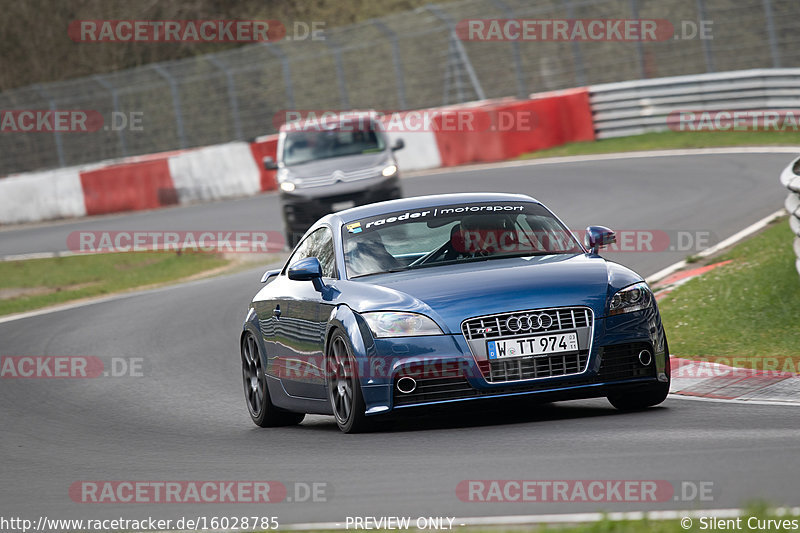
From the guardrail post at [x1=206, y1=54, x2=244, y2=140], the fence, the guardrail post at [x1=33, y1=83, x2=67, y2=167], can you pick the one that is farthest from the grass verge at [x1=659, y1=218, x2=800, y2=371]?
the guardrail post at [x1=33, y1=83, x2=67, y2=167]

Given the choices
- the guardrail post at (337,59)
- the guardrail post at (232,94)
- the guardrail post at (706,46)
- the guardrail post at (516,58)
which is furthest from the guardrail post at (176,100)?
the guardrail post at (706,46)

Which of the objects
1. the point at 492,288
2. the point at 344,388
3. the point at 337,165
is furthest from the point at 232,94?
the point at 492,288

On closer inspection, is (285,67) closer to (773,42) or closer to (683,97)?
(683,97)

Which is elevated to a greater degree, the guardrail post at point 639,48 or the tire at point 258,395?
the tire at point 258,395

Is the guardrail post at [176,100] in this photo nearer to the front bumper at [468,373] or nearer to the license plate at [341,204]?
the license plate at [341,204]

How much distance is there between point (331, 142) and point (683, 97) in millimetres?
9840

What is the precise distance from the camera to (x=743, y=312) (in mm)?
11953

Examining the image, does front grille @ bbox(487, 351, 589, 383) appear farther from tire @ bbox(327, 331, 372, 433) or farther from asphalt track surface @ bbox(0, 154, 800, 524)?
tire @ bbox(327, 331, 372, 433)

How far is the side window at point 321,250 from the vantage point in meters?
9.59

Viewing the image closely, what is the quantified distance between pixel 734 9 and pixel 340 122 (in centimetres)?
1127

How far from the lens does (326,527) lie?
5.95 m

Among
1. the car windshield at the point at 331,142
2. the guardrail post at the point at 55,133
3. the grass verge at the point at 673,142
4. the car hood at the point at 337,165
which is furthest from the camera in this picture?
the guardrail post at the point at 55,133

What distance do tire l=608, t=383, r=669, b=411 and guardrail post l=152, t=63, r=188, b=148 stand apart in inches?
1081

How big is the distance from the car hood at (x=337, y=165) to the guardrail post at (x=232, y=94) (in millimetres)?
12585
